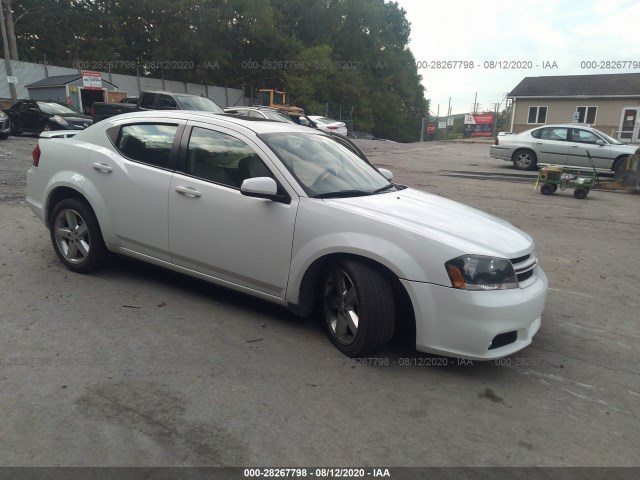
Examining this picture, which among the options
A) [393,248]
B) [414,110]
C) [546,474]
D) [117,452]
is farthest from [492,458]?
[414,110]

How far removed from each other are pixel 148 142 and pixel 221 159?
876mm

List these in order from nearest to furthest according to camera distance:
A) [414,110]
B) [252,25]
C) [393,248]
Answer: [393,248] < [252,25] < [414,110]

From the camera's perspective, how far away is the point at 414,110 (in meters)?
73.8

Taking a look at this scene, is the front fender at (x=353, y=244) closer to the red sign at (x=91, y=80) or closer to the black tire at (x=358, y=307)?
the black tire at (x=358, y=307)

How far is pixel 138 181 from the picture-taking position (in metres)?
4.27

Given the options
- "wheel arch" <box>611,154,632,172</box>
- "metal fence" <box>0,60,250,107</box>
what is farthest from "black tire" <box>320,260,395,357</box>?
"metal fence" <box>0,60,250,107</box>

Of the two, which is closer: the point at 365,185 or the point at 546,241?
the point at 365,185

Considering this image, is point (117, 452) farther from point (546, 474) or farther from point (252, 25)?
point (252, 25)

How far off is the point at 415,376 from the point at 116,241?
115 inches

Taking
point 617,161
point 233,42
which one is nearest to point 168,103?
point 617,161

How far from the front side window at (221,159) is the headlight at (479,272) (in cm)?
153

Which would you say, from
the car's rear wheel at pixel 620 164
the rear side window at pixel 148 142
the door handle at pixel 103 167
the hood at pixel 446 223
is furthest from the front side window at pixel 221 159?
the car's rear wheel at pixel 620 164

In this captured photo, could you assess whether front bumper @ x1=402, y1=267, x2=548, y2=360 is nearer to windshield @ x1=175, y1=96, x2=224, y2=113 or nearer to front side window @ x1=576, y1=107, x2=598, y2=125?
windshield @ x1=175, y1=96, x2=224, y2=113

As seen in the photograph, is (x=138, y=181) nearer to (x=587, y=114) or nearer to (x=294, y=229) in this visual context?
(x=294, y=229)
